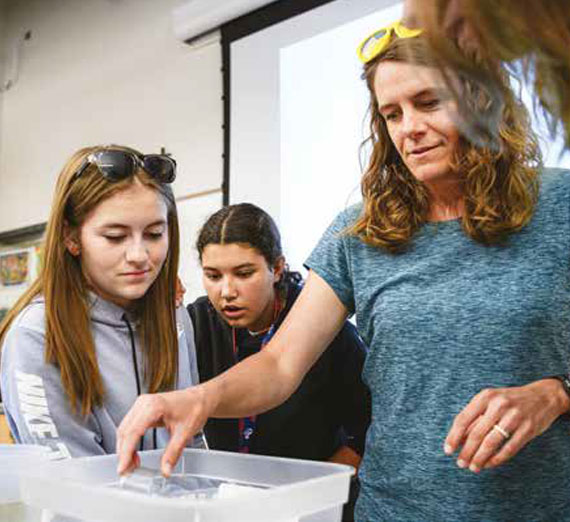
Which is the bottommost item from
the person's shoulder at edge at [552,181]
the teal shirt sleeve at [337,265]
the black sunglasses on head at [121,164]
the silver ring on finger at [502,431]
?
the silver ring on finger at [502,431]

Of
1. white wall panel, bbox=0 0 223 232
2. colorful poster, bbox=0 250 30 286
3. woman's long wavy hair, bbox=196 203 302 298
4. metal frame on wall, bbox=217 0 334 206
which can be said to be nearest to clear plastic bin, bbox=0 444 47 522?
woman's long wavy hair, bbox=196 203 302 298

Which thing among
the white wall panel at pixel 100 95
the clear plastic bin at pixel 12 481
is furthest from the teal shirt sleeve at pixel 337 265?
the white wall panel at pixel 100 95

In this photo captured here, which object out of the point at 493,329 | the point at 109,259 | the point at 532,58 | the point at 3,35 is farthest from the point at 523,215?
→ the point at 3,35

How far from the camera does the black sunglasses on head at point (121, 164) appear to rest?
1.12m

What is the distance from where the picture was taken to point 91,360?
0.98 meters

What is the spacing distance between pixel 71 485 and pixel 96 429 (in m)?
0.48

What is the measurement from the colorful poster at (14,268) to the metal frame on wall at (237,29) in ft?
5.02

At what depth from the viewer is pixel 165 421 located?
0.65 metres

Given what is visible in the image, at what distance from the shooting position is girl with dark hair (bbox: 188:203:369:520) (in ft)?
4.17

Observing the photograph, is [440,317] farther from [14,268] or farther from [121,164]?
[14,268]

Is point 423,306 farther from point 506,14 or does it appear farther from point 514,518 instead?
point 506,14

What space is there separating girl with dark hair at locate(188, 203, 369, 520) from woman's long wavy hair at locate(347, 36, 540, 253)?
43 centimetres

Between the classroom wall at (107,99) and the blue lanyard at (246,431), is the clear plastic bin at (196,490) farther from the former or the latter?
the classroom wall at (107,99)

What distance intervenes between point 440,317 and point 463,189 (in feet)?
0.58
